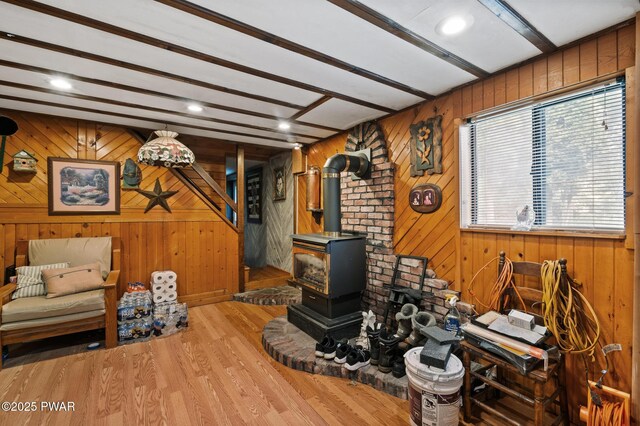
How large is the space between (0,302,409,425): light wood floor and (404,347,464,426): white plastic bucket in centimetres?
25

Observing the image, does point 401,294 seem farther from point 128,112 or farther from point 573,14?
point 128,112

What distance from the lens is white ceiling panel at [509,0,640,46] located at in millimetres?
1451

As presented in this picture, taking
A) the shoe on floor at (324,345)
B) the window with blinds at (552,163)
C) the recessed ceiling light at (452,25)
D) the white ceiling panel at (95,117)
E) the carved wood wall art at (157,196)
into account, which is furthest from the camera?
the carved wood wall art at (157,196)

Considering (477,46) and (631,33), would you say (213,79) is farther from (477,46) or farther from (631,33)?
(631,33)

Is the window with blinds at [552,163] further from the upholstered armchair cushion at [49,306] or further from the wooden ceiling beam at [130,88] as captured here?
the upholstered armchair cushion at [49,306]

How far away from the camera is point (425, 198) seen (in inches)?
106

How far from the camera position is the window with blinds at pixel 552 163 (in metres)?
1.69

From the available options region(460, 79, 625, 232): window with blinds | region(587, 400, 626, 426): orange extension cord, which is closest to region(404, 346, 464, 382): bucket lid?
region(587, 400, 626, 426): orange extension cord

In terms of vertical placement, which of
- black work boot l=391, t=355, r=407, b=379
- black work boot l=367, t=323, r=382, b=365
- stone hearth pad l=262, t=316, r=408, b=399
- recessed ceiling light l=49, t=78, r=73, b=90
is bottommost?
stone hearth pad l=262, t=316, r=408, b=399

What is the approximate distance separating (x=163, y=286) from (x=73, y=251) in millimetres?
995

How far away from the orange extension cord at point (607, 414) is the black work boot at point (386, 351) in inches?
44.6

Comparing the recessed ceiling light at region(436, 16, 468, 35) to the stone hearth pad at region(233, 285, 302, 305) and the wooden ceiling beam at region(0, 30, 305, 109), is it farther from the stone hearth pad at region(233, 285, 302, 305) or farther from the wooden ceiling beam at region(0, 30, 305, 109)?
the stone hearth pad at region(233, 285, 302, 305)

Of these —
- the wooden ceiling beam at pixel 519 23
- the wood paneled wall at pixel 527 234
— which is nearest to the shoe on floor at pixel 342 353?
the wood paneled wall at pixel 527 234

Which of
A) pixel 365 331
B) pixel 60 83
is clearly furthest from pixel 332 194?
pixel 60 83
